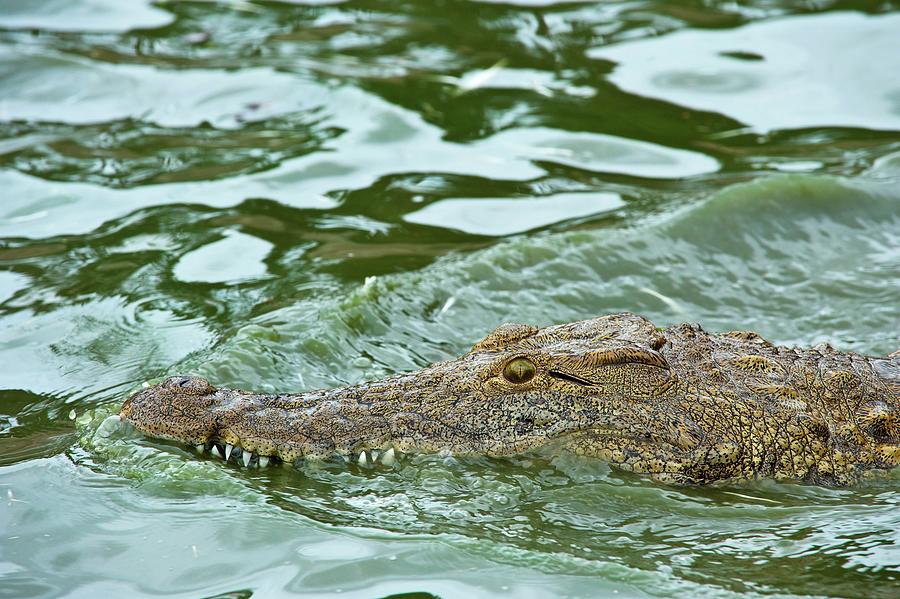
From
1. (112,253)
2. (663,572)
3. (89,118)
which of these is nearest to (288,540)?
(663,572)

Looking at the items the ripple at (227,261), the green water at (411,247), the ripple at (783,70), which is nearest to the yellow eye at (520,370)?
the green water at (411,247)

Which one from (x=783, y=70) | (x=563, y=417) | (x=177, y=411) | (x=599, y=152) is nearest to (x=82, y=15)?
(x=599, y=152)

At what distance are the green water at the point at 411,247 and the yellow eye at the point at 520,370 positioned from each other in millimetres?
427

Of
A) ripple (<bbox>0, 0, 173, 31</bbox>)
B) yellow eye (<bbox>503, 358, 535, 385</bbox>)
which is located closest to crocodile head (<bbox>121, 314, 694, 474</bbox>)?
yellow eye (<bbox>503, 358, 535, 385</bbox>)

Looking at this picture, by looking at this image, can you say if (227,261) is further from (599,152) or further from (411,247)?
(599,152)

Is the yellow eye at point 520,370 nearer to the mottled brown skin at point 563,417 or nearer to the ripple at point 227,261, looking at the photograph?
the mottled brown skin at point 563,417

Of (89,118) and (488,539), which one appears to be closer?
(488,539)

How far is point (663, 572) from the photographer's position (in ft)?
15.1

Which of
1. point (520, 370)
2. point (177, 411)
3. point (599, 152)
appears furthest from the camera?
point (599, 152)

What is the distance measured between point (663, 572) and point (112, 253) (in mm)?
5010

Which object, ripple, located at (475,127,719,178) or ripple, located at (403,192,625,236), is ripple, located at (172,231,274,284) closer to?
ripple, located at (403,192,625,236)

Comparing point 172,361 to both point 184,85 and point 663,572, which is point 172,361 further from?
point 184,85

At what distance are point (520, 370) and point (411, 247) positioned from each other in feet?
10.4

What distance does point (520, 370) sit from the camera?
534 centimetres
